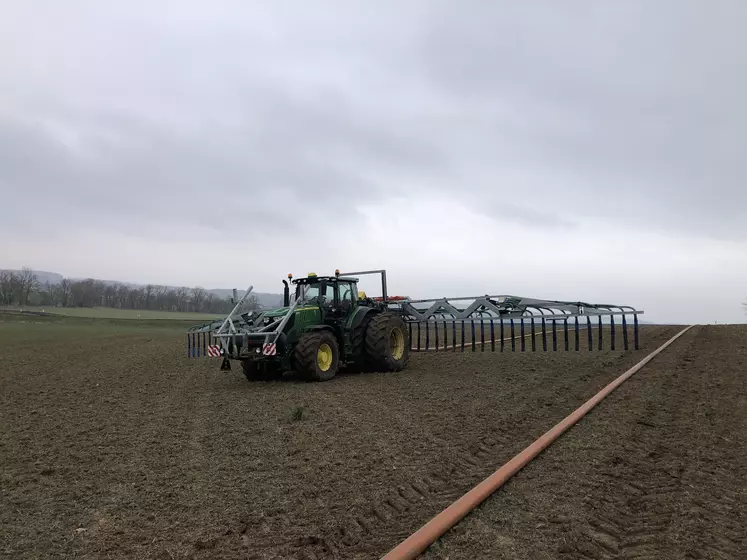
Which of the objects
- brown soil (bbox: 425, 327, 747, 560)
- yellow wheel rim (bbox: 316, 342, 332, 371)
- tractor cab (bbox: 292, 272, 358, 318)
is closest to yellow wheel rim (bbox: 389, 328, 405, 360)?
tractor cab (bbox: 292, 272, 358, 318)

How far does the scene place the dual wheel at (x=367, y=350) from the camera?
9.33 m

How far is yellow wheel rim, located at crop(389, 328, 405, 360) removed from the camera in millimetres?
11375

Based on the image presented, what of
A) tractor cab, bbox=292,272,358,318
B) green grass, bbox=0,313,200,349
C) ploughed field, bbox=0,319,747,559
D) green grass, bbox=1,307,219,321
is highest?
tractor cab, bbox=292,272,358,318

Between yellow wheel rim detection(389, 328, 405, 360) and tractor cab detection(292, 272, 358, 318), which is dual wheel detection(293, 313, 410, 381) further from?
tractor cab detection(292, 272, 358, 318)

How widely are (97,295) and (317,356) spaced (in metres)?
61.6

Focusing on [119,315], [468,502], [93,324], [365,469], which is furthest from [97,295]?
[468,502]

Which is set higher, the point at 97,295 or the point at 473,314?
the point at 97,295

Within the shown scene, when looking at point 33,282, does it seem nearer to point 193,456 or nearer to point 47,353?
point 47,353

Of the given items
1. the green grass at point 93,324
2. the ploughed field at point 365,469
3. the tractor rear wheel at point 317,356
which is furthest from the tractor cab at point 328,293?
the green grass at point 93,324

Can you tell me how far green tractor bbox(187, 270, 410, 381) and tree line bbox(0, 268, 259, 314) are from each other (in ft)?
137

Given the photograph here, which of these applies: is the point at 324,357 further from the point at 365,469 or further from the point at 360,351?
the point at 365,469

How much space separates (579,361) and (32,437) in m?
10.4

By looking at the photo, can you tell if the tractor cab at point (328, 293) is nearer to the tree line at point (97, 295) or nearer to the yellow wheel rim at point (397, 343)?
the yellow wheel rim at point (397, 343)

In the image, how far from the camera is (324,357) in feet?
32.3
